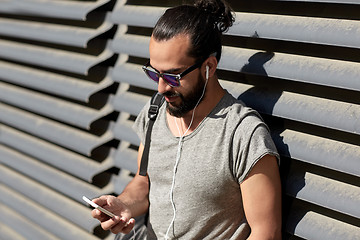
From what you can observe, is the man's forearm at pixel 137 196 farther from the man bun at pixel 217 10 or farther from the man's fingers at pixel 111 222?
the man bun at pixel 217 10

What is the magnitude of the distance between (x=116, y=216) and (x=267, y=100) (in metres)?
0.84

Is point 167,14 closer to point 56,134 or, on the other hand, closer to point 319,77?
point 319,77

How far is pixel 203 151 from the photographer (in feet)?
8.44

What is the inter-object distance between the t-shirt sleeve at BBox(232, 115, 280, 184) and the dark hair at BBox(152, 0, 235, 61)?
Answer: 13.5 inches

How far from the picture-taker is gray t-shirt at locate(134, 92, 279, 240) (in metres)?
2.44

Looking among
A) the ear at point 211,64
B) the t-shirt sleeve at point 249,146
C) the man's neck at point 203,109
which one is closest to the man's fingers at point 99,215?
the man's neck at point 203,109

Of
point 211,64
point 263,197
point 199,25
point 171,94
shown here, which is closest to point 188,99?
A: point 171,94

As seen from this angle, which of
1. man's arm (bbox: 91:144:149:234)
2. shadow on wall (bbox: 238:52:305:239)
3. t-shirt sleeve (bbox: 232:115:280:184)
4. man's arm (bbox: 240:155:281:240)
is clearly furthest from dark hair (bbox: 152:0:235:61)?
man's arm (bbox: 91:144:149:234)

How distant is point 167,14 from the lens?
2600mm

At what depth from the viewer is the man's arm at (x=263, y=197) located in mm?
2395

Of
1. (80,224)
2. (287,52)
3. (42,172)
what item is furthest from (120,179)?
(287,52)

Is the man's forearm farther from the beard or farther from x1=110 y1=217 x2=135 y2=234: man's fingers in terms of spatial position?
the beard

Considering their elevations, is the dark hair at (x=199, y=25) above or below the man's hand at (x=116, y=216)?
above

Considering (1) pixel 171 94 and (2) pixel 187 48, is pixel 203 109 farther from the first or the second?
(2) pixel 187 48
